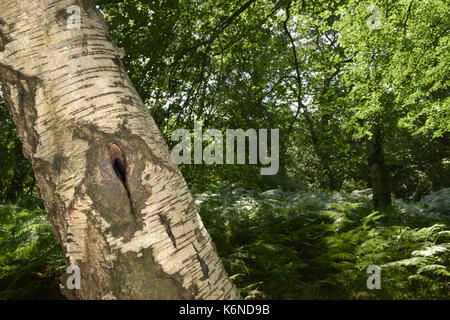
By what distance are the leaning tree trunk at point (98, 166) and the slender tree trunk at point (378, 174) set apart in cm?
784

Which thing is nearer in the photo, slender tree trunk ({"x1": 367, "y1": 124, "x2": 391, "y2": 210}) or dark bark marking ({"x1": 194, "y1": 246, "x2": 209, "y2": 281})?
dark bark marking ({"x1": 194, "y1": 246, "x2": 209, "y2": 281})

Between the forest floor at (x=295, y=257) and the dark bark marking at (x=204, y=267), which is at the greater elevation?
the dark bark marking at (x=204, y=267)

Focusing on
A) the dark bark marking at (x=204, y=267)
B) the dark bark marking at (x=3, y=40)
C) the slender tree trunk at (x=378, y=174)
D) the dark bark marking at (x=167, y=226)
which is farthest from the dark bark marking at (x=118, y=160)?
the slender tree trunk at (x=378, y=174)

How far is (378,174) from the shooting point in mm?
8117

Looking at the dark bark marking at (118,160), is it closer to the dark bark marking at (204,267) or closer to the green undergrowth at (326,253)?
the dark bark marking at (204,267)

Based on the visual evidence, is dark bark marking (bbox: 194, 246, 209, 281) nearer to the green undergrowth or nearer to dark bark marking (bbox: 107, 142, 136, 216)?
dark bark marking (bbox: 107, 142, 136, 216)

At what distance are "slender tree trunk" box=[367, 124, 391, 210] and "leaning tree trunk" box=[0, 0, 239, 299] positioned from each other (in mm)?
7843

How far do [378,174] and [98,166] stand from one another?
28.0 feet

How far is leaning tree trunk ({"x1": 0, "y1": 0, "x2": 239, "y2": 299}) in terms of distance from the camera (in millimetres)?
897

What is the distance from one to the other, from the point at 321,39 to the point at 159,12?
37.8 ft

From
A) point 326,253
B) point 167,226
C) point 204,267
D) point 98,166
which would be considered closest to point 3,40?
point 98,166

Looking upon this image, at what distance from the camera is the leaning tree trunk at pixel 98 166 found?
2.94 ft

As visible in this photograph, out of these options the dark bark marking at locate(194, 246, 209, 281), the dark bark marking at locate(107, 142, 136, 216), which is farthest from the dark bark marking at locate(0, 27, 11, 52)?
the dark bark marking at locate(194, 246, 209, 281)
